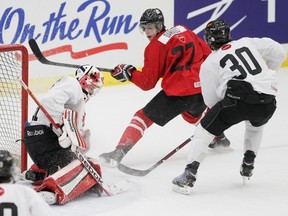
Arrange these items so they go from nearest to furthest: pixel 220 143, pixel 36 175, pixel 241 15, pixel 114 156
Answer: pixel 36 175
pixel 114 156
pixel 220 143
pixel 241 15

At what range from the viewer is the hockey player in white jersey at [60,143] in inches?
182

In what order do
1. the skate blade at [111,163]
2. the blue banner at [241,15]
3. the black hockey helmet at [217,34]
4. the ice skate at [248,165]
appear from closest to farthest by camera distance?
the black hockey helmet at [217,34] < the ice skate at [248,165] < the skate blade at [111,163] < the blue banner at [241,15]

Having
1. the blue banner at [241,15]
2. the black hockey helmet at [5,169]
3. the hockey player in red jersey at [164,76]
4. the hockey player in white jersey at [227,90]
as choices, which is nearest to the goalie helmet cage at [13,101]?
the hockey player in red jersey at [164,76]

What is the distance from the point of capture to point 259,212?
15.0ft

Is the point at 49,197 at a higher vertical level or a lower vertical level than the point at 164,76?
lower

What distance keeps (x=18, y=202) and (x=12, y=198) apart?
0.9 inches

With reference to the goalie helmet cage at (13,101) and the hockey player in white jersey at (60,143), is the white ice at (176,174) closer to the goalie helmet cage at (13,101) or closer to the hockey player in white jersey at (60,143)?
the hockey player in white jersey at (60,143)

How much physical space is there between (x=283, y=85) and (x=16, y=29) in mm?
2205

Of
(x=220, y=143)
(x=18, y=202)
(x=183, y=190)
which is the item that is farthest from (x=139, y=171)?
(x=18, y=202)

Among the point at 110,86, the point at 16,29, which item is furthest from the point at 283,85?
the point at 16,29

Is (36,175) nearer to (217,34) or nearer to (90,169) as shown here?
(90,169)

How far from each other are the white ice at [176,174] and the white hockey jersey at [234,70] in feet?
1.70

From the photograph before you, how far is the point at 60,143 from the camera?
4648 millimetres

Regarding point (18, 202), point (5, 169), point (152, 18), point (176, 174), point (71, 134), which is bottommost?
point (176, 174)
